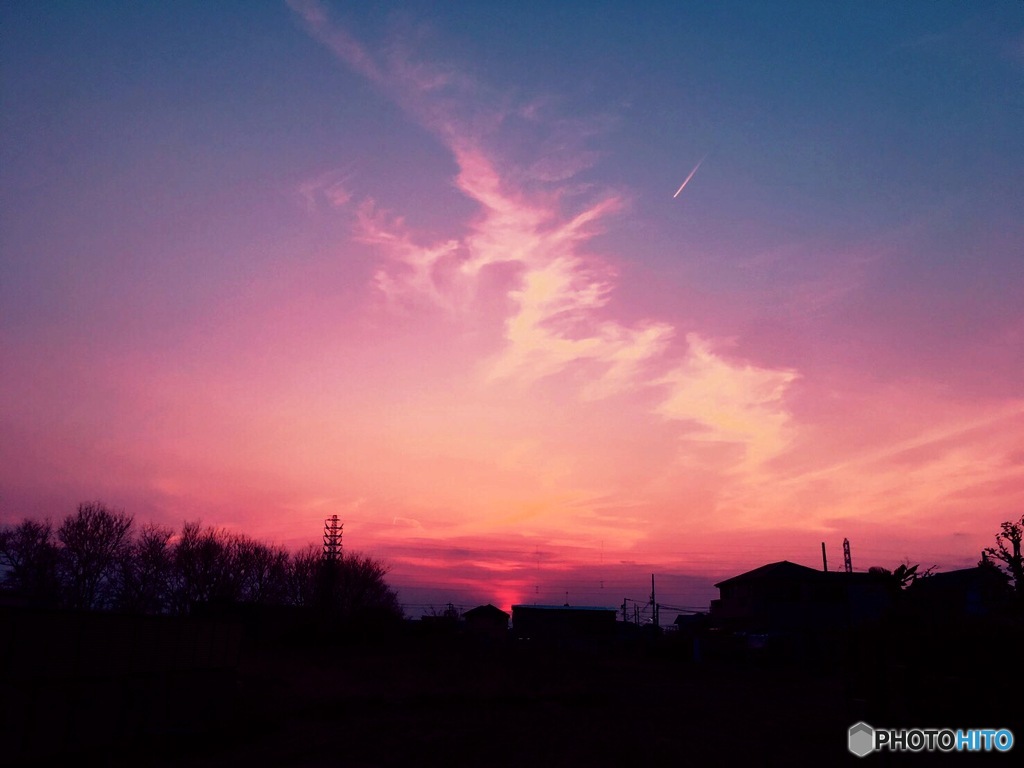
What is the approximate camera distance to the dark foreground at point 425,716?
1956 centimetres

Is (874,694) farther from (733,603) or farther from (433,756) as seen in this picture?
(733,603)

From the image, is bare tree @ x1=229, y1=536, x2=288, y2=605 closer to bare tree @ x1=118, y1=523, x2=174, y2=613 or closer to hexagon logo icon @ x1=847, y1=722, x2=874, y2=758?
bare tree @ x1=118, y1=523, x2=174, y2=613

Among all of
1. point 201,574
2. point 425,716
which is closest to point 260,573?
point 201,574

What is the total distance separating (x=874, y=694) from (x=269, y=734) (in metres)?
20.4

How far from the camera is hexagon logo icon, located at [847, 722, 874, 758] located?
68.8 ft

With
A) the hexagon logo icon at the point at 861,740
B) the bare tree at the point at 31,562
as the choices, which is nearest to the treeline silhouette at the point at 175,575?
the bare tree at the point at 31,562

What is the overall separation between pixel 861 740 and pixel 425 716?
16659mm

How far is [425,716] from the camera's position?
30422mm

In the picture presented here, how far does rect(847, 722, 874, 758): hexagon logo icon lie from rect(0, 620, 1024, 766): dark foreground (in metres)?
0.45

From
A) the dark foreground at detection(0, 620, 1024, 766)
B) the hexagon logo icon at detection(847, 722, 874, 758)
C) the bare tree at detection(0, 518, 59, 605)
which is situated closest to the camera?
the dark foreground at detection(0, 620, 1024, 766)

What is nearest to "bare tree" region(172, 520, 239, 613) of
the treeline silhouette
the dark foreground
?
the treeline silhouette

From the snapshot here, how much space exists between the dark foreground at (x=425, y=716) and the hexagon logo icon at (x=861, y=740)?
45 centimetres

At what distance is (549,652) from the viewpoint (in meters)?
63.5

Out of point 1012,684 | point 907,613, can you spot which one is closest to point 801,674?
point 907,613
